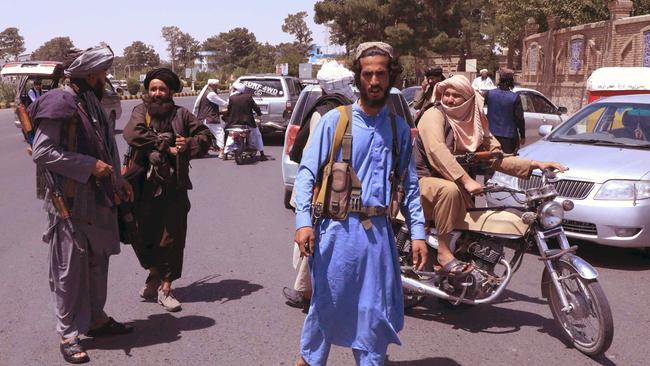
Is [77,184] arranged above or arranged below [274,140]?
above

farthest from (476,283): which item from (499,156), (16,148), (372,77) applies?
(16,148)

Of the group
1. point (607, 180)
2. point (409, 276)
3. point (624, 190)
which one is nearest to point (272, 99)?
point (607, 180)

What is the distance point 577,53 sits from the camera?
25828mm

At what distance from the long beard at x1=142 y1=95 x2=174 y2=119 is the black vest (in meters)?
10.1

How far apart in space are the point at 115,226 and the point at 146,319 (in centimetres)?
90

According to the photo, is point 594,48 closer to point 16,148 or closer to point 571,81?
point 571,81

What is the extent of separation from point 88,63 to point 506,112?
6401mm

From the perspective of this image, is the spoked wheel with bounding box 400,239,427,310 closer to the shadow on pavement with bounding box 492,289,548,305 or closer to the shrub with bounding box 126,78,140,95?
the shadow on pavement with bounding box 492,289,548,305

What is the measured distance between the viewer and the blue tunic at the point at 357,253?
327 centimetres

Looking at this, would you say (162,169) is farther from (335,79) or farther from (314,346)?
(314,346)

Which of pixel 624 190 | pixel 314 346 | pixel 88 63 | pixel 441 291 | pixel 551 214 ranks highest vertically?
pixel 88 63

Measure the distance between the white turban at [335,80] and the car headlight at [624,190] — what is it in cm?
266

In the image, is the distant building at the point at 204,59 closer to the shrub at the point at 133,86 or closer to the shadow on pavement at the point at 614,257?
the shrub at the point at 133,86

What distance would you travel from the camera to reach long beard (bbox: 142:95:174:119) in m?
5.06
